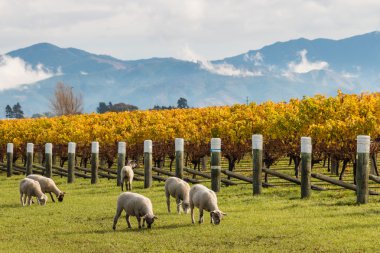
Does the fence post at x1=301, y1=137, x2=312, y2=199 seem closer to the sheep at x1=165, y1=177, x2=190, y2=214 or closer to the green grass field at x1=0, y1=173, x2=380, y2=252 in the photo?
the green grass field at x1=0, y1=173, x2=380, y2=252

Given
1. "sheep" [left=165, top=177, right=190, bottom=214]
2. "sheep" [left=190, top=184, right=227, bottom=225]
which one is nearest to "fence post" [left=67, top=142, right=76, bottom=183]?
"sheep" [left=165, top=177, right=190, bottom=214]

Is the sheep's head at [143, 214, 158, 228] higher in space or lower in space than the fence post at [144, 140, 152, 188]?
lower

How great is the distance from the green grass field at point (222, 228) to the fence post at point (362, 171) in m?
0.36

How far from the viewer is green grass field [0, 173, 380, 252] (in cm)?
1409

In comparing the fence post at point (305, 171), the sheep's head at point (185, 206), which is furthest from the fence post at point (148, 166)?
the sheep's head at point (185, 206)

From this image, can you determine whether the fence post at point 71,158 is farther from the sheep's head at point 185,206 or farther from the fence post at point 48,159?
the sheep's head at point 185,206

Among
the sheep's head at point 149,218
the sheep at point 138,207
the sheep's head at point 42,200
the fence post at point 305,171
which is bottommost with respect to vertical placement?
the sheep's head at point 42,200

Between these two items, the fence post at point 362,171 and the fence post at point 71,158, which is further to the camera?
the fence post at point 71,158

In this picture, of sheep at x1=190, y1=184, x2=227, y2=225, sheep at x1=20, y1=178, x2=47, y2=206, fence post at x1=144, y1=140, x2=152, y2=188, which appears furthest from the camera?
fence post at x1=144, y1=140, x2=152, y2=188

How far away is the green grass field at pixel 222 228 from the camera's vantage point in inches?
555

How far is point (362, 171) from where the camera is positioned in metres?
19.6

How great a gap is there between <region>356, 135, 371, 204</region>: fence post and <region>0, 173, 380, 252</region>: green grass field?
14.2 inches

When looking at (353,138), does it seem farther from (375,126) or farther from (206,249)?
(206,249)

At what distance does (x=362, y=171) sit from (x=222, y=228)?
5.59 metres
